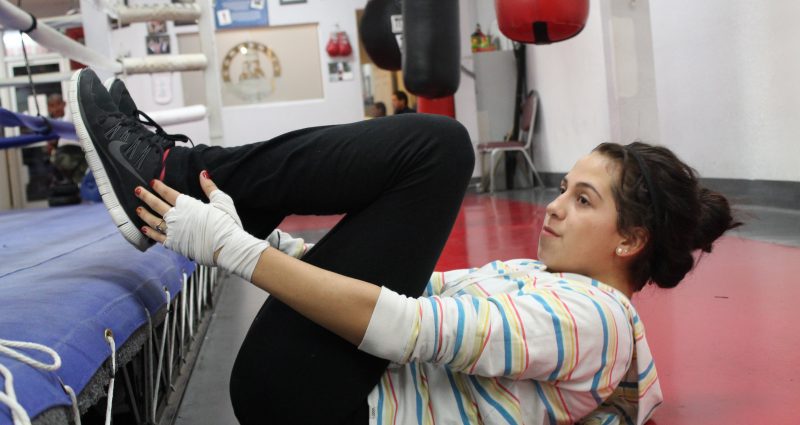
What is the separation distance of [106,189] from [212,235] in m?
0.38

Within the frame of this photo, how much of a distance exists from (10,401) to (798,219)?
3564 millimetres

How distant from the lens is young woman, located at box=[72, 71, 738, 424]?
3.05ft

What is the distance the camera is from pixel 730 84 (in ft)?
13.9

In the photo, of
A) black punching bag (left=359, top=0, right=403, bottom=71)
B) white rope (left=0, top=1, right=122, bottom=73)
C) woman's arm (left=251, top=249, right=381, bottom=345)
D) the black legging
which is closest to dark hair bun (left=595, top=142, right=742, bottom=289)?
the black legging

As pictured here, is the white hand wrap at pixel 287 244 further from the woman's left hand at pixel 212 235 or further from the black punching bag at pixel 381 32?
the black punching bag at pixel 381 32

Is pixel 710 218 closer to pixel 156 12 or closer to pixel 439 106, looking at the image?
pixel 156 12

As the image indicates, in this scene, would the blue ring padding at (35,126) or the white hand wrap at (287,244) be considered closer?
the white hand wrap at (287,244)

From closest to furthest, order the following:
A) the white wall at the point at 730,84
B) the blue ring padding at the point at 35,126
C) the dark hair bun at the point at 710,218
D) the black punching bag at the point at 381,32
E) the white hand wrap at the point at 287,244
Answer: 1. the dark hair bun at the point at 710,218
2. the white hand wrap at the point at 287,244
3. the blue ring padding at the point at 35,126
4. the white wall at the point at 730,84
5. the black punching bag at the point at 381,32

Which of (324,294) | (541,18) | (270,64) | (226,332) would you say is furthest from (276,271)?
(270,64)

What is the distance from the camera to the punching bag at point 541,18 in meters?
3.61

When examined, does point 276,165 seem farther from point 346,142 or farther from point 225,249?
point 225,249

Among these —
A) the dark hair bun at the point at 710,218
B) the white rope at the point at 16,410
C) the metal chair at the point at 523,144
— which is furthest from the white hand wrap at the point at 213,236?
the metal chair at the point at 523,144

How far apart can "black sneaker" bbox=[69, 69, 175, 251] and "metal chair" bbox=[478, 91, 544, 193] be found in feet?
19.1

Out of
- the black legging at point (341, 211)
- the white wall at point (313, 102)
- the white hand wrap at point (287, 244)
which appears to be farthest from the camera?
the white wall at point (313, 102)
